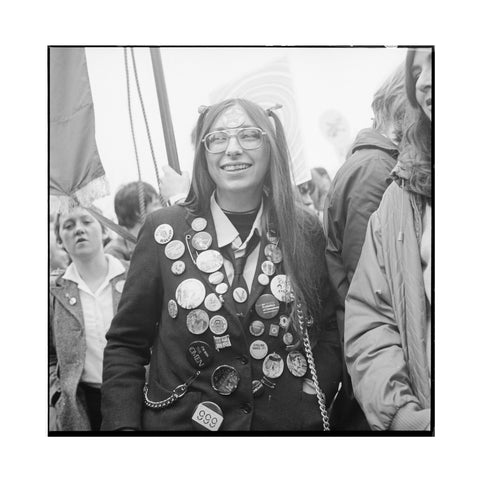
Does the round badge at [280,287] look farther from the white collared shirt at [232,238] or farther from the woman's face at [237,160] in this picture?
the woman's face at [237,160]

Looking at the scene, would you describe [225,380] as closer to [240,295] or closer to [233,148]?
[240,295]

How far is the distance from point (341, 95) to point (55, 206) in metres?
1.35

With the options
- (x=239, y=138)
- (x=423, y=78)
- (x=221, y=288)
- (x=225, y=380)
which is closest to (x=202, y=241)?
(x=221, y=288)

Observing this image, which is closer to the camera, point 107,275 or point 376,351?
point 376,351

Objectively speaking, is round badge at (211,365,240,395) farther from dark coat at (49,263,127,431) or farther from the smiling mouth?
the smiling mouth

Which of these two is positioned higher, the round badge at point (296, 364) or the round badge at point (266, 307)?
the round badge at point (266, 307)

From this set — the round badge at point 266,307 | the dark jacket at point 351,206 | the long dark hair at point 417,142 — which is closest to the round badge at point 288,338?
the round badge at point 266,307

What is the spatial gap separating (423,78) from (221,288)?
1.27 m

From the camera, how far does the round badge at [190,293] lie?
2752mm

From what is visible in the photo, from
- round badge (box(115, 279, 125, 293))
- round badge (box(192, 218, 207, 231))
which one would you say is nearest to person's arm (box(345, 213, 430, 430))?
round badge (box(192, 218, 207, 231))

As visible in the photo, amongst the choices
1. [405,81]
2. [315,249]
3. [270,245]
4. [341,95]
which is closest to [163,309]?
[270,245]

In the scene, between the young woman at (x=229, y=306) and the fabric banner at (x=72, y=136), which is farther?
the fabric banner at (x=72, y=136)

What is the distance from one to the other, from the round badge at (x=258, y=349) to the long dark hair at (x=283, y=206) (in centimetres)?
25

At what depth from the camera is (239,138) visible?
9.16ft
